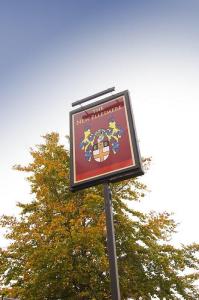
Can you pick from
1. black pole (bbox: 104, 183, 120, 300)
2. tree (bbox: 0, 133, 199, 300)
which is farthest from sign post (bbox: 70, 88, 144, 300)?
tree (bbox: 0, 133, 199, 300)

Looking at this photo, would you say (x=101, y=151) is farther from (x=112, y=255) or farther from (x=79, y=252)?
(x=79, y=252)

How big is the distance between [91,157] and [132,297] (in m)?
7.13

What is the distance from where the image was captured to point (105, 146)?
23.6 ft

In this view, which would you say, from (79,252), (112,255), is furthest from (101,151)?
(79,252)

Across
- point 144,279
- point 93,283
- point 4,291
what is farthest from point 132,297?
point 4,291

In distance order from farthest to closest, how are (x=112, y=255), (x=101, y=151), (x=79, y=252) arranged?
(x=79, y=252), (x=101, y=151), (x=112, y=255)

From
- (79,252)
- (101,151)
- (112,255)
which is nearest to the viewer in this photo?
(112,255)

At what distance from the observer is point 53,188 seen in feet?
41.0

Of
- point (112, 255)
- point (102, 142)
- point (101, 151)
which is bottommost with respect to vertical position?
point (112, 255)

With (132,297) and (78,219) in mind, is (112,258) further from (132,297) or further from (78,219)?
(132,297)

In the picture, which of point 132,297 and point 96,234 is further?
point 132,297

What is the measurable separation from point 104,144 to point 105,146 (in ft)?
0.25

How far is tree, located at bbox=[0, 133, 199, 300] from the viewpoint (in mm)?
10203

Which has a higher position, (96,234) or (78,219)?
(78,219)
